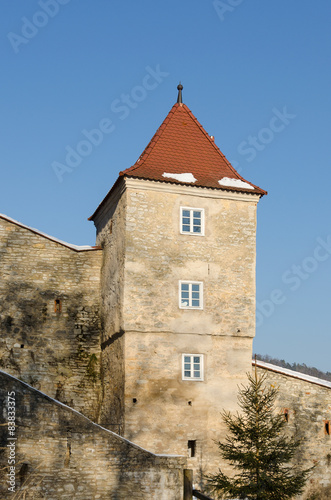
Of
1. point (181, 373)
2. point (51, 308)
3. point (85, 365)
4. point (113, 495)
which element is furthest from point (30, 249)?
point (113, 495)

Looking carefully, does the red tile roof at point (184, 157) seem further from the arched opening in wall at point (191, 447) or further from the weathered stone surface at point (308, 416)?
the arched opening in wall at point (191, 447)

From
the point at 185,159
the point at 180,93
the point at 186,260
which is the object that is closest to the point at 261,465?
the point at 186,260

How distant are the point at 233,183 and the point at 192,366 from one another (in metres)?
6.30

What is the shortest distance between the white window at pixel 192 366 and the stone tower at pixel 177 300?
31 mm

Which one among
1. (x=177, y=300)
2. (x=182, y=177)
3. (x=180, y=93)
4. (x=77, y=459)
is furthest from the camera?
(x=180, y=93)

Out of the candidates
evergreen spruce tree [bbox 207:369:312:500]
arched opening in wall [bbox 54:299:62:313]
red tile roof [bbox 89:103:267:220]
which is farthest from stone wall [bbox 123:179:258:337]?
arched opening in wall [bbox 54:299:62:313]

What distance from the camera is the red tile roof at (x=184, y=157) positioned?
2145 cm

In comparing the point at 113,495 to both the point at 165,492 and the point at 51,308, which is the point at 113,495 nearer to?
the point at 165,492

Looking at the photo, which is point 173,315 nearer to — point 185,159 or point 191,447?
point 191,447

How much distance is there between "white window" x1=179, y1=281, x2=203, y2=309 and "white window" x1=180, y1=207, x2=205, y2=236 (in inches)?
66.8

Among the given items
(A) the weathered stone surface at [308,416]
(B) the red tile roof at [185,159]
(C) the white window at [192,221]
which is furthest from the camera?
(A) the weathered stone surface at [308,416]

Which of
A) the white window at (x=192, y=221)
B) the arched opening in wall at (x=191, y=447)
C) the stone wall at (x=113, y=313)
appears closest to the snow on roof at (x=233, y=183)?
the white window at (x=192, y=221)

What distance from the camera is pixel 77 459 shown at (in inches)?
615

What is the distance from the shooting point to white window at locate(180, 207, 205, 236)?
21234mm
